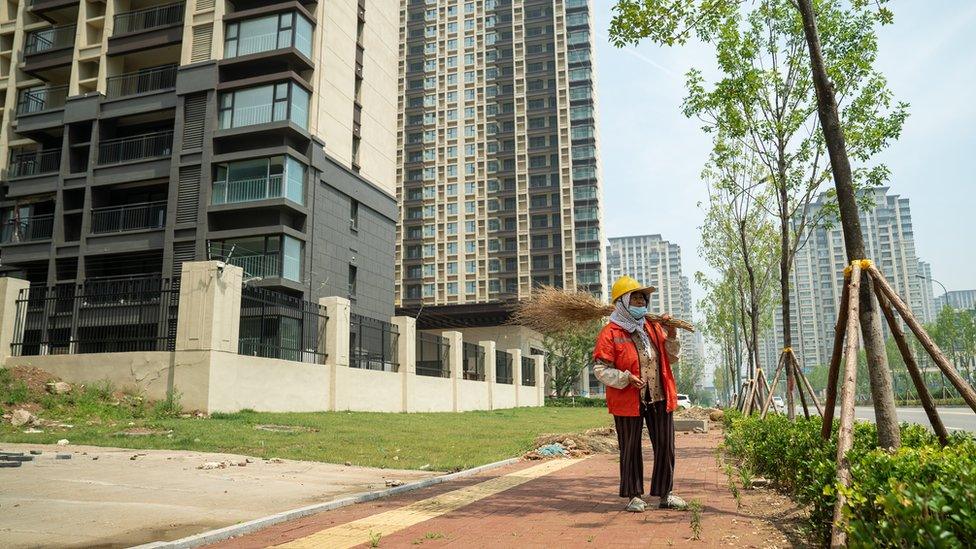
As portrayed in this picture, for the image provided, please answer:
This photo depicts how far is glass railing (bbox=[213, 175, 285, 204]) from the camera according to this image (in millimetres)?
28156

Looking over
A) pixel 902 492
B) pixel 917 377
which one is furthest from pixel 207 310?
pixel 902 492

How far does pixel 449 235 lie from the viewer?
251 feet

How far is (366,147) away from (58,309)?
18725mm

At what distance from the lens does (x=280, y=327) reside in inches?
747

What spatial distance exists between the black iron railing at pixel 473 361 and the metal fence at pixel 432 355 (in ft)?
8.31

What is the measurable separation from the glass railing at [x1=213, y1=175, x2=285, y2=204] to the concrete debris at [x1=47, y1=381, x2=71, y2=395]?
12736 millimetres

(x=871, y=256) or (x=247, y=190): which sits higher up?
(x=871, y=256)

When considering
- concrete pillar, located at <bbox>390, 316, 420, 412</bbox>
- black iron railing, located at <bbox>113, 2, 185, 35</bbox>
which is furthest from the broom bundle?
black iron railing, located at <bbox>113, 2, 185, 35</bbox>

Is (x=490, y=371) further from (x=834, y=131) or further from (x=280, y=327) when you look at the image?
(x=834, y=131)

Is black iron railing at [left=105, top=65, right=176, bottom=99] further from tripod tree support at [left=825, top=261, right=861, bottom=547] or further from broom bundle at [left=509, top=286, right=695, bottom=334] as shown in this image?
tripod tree support at [left=825, top=261, right=861, bottom=547]

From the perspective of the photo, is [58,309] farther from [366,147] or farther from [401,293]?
[401,293]

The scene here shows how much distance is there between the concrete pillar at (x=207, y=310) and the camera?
53.8 feet

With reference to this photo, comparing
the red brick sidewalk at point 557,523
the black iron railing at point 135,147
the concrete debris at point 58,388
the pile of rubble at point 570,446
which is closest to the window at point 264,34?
the black iron railing at point 135,147

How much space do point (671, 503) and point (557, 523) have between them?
117 centimetres
